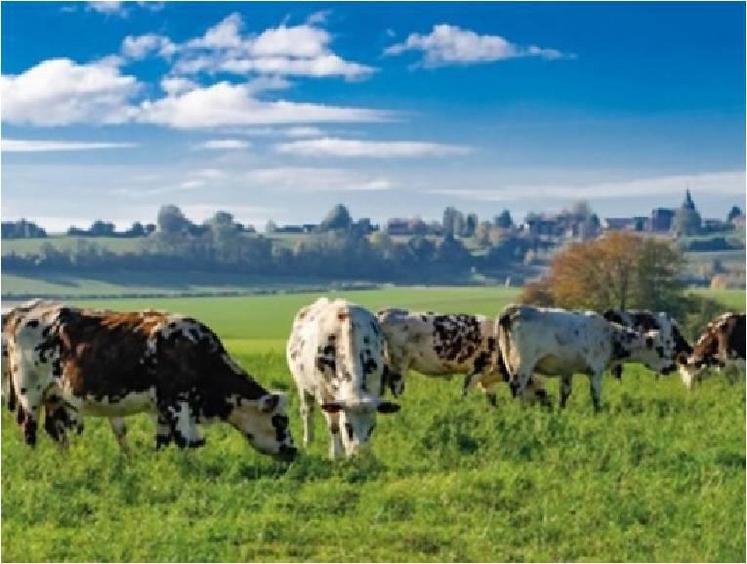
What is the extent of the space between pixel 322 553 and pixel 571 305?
47140mm

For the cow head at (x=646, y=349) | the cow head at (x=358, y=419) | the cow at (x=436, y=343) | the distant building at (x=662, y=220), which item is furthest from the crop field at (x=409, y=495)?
the distant building at (x=662, y=220)

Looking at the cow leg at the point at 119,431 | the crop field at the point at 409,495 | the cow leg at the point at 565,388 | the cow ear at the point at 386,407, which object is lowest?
the cow leg at the point at 565,388

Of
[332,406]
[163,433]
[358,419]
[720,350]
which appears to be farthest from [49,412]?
[720,350]

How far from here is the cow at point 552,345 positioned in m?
20.2

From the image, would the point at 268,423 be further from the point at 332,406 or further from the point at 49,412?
the point at 49,412

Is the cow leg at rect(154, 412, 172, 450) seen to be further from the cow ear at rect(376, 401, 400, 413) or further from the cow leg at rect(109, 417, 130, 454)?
the cow ear at rect(376, 401, 400, 413)

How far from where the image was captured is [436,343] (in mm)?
22109

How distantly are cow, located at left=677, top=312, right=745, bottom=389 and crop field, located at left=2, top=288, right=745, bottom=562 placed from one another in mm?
9326

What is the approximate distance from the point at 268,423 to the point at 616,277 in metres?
45.4

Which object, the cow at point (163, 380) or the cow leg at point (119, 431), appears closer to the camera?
the cow at point (163, 380)

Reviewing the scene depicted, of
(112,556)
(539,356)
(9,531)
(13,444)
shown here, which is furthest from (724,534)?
(539,356)

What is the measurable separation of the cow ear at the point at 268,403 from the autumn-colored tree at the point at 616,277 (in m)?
42.8

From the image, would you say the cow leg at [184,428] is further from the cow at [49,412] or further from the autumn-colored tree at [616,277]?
the autumn-colored tree at [616,277]

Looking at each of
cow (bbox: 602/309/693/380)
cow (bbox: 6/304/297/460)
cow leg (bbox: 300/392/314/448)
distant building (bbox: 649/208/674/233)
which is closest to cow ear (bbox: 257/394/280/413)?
cow (bbox: 6/304/297/460)
